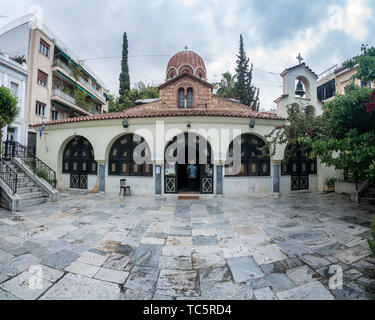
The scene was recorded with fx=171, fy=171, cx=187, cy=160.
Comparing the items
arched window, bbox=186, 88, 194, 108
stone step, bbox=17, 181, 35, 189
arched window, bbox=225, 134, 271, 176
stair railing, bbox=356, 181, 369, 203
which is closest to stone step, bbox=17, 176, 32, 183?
stone step, bbox=17, 181, 35, 189

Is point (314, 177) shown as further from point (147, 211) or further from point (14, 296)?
point (14, 296)

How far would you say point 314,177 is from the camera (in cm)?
1155

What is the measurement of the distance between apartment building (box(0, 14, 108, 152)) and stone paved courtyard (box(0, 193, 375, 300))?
13331mm

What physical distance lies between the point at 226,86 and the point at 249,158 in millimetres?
18927

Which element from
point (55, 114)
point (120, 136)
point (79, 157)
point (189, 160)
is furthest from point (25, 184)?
point (55, 114)

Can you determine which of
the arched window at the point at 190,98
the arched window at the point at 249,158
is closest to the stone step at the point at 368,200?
the arched window at the point at 249,158

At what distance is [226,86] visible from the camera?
84.0 ft

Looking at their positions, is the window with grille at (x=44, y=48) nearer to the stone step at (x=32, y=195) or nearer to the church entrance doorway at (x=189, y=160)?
the stone step at (x=32, y=195)

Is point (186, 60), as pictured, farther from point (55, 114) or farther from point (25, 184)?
point (25, 184)

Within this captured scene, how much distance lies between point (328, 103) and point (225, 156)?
4985mm

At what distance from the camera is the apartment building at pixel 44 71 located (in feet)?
50.0

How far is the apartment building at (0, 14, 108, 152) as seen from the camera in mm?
15242

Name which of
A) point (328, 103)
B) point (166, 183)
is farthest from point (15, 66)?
point (328, 103)
